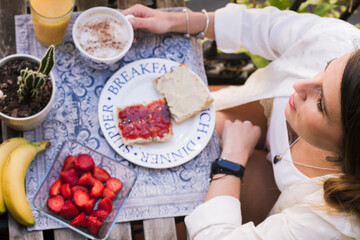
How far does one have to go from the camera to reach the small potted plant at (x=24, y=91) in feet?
3.29

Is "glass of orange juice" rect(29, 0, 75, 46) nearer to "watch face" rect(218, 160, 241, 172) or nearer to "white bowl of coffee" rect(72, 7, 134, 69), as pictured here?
"white bowl of coffee" rect(72, 7, 134, 69)

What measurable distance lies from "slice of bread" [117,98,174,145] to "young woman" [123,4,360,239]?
0.19m

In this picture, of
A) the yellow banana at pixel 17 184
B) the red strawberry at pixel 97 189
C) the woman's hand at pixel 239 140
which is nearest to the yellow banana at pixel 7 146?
the yellow banana at pixel 17 184

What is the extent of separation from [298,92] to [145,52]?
505 mm

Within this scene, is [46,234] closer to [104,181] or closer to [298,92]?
[104,181]

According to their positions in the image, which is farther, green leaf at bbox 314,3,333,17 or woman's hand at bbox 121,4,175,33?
green leaf at bbox 314,3,333,17

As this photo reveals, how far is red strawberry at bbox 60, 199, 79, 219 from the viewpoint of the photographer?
105 centimetres

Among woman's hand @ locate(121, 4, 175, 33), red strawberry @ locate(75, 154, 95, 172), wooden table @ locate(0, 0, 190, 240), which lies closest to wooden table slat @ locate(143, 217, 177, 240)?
wooden table @ locate(0, 0, 190, 240)

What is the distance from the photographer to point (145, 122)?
47.3 inches

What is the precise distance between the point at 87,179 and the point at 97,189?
0.04 meters

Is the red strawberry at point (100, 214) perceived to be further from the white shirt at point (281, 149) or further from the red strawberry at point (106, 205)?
the white shirt at point (281, 149)

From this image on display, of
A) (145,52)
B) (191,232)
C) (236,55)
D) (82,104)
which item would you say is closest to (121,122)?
(82,104)

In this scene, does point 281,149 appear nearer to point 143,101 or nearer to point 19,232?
point 143,101

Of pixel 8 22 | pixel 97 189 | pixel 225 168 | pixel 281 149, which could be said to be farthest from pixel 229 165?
pixel 8 22
